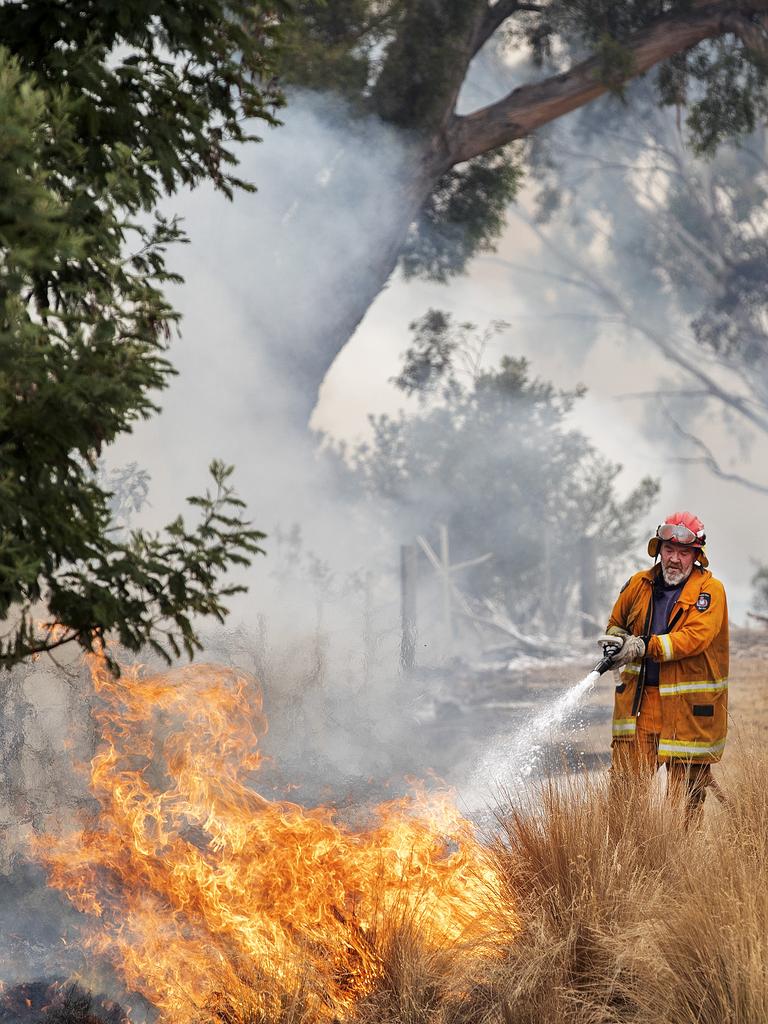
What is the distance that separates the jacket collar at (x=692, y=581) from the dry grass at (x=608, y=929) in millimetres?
808

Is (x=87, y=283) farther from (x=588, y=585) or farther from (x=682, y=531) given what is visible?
(x=588, y=585)

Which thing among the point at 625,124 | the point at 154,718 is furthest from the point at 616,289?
the point at 154,718

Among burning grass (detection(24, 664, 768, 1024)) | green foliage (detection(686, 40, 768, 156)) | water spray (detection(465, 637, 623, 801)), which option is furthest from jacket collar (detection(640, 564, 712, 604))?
green foliage (detection(686, 40, 768, 156))

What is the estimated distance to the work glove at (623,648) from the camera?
4.57m

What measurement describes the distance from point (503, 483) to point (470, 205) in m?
8.44

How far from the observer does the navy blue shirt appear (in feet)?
15.7

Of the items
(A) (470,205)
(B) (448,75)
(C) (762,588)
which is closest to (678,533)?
(B) (448,75)

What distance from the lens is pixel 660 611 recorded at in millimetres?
4828

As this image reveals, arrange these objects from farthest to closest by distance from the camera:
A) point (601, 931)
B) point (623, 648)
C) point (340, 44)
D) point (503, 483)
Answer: point (503, 483)
point (340, 44)
point (623, 648)
point (601, 931)

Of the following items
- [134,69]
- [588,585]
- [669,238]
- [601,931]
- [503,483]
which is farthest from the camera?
[669,238]

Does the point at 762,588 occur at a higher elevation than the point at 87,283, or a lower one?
lower

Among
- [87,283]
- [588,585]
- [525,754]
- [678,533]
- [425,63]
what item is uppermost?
[425,63]

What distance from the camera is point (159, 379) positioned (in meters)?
3.18

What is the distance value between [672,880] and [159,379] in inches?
92.5
